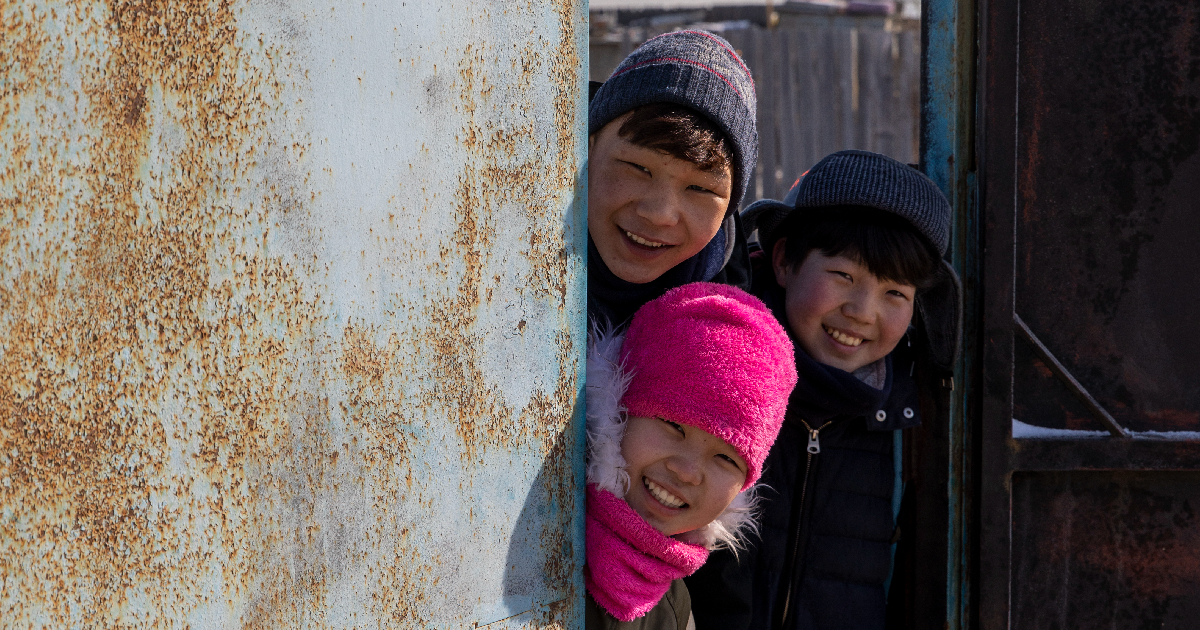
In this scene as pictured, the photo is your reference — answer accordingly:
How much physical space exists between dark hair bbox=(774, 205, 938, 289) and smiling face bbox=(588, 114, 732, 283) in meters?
0.35

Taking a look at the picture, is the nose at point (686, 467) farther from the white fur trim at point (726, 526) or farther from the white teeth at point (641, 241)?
the white teeth at point (641, 241)

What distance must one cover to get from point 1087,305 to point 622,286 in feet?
3.14

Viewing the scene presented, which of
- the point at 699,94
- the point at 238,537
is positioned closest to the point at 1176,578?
the point at 699,94

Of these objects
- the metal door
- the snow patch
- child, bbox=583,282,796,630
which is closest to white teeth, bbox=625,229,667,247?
child, bbox=583,282,796,630

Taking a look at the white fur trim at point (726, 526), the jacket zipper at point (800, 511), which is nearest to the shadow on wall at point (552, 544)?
the white fur trim at point (726, 526)

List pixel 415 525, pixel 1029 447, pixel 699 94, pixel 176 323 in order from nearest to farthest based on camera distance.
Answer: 1. pixel 176 323
2. pixel 415 525
3. pixel 699 94
4. pixel 1029 447

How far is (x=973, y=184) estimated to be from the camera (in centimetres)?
185

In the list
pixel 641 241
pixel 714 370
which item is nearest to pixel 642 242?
pixel 641 241

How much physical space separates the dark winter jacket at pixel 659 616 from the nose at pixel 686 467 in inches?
9.1

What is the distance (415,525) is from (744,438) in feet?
1.95

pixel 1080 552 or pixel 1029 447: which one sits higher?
pixel 1029 447

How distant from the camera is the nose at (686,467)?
4.42 ft

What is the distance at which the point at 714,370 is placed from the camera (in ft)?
4.33

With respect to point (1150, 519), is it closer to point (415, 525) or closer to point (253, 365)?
point (415, 525)
